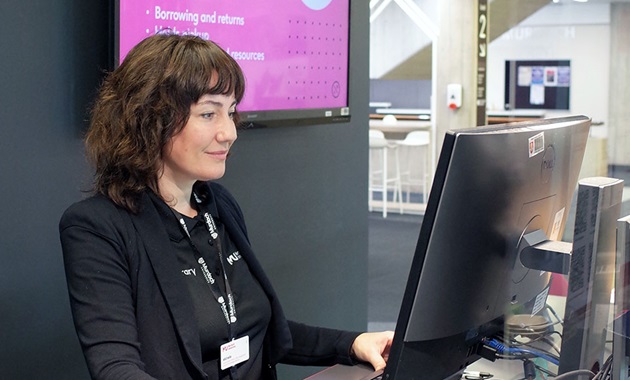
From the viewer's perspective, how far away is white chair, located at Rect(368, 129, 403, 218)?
8445 millimetres

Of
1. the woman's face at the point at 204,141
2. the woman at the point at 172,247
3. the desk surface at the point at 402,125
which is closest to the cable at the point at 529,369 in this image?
the woman at the point at 172,247

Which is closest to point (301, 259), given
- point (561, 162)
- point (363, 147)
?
point (363, 147)

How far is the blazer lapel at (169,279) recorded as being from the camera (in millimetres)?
1603

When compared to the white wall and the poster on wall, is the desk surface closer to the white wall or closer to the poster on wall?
the poster on wall

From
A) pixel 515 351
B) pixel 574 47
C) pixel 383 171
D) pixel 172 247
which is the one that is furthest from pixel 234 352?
pixel 383 171

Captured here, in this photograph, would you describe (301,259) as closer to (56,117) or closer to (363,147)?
(363,147)

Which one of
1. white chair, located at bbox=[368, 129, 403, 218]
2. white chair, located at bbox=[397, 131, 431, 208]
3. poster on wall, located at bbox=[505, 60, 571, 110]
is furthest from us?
white chair, located at bbox=[397, 131, 431, 208]

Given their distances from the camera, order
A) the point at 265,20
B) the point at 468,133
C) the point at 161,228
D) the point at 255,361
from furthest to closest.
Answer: the point at 265,20 < the point at 255,361 < the point at 161,228 < the point at 468,133

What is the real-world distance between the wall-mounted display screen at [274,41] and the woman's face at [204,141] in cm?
62

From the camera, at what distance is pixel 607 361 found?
133 cm

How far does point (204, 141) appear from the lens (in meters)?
1.71

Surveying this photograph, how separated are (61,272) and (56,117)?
405mm

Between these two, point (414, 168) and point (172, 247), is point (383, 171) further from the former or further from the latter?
point (172, 247)

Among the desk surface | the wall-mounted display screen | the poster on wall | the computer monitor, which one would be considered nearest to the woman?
the computer monitor
